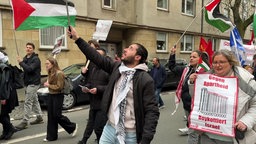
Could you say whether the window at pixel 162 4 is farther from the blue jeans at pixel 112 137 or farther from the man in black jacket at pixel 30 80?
the blue jeans at pixel 112 137

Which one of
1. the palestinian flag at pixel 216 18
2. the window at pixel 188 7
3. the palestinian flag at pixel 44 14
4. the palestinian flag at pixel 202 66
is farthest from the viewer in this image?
the window at pixel 188 7

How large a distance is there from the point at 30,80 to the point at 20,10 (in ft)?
10.9

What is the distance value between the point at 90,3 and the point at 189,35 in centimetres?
1119

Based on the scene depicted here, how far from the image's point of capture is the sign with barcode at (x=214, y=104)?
134 inches

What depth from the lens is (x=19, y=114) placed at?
31.0ft

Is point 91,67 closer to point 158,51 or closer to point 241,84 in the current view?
point 241,84

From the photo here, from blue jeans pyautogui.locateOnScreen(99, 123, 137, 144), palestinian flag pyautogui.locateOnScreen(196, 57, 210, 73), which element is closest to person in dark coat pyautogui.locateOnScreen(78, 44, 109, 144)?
palestinian flag pyautogui.locateOnScreen(196, 57, 210, 73)

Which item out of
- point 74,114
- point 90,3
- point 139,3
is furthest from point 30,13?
point 139,3

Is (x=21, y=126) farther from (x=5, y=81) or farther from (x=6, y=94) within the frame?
(x=5, y=81)

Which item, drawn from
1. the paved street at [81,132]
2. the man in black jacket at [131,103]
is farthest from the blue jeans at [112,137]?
the paved street at [81,132]

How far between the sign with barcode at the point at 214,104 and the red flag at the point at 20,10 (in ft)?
8.25

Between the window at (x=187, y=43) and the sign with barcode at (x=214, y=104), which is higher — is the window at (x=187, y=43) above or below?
above

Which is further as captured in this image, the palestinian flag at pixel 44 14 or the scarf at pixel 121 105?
the palestinian flag at pixel 44 14

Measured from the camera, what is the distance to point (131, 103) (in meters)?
3.53
